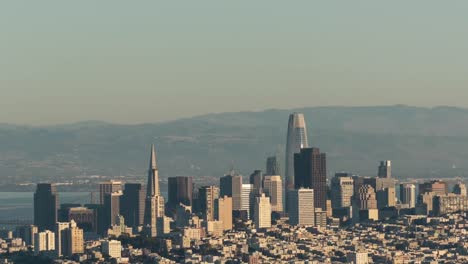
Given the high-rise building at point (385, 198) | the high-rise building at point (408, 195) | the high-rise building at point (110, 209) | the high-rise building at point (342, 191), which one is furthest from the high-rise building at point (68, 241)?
the high-rise building at point (408, 195)

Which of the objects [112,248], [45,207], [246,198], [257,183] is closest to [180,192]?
[246,198]

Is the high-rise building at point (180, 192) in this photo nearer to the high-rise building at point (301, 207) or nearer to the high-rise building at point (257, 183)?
the high-rise building at point (257, 183)

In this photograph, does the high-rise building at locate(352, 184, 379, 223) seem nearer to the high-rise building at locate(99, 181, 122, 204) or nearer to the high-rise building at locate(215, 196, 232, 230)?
the high-rise building at locate(215, 196, 232, 230)

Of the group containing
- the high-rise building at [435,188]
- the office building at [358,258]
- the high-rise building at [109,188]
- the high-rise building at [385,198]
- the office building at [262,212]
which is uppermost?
the high-rise building at [109,188]

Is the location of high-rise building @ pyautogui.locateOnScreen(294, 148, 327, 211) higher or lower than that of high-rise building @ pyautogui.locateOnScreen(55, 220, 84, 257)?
higher

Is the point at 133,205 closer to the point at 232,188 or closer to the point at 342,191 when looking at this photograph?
the point at 232,188

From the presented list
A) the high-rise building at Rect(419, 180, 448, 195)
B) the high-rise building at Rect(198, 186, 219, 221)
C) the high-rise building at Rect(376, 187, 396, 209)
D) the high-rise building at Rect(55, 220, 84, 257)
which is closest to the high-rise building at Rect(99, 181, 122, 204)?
the high-rise building at Rect(198, 186, 219, 221)
